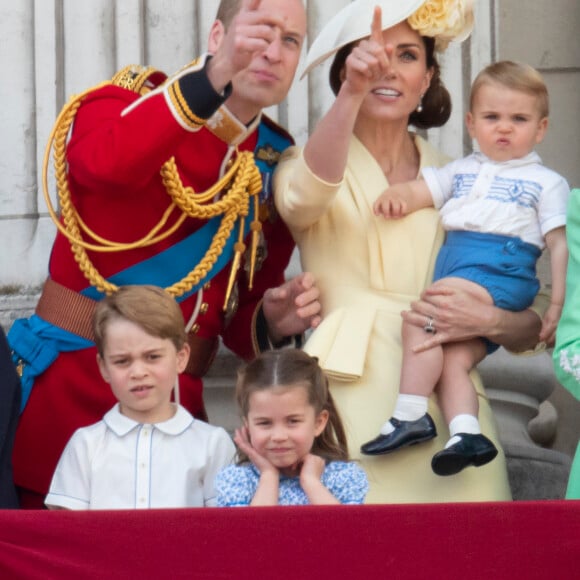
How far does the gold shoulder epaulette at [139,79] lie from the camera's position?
3.92 meters

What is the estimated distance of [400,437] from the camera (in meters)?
3.63

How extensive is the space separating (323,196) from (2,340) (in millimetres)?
680

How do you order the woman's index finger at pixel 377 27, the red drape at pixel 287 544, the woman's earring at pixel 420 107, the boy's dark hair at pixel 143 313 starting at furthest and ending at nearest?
the woman's earring at pixel 420 107 < the woman's index finger at pixel 377 27 < the boy's dark hair at pixel 143 313 < the red drape at pixel 287 544

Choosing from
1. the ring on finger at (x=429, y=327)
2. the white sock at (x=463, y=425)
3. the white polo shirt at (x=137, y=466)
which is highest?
the ring on finger at (x=429, y=327)

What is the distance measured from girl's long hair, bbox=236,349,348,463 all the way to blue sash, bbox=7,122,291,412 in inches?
16.0

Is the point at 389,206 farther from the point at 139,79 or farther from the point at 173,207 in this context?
the point at 139,79

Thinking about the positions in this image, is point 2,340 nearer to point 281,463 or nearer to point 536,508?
point 281,463

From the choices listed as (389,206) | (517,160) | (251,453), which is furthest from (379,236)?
(251,453)

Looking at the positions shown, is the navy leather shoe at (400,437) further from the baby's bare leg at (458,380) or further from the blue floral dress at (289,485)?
the blue floral dress at (289,485)

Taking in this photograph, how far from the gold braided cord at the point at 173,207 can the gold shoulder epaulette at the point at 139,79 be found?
2.5 inches

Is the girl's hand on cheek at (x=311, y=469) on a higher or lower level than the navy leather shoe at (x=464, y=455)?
higher

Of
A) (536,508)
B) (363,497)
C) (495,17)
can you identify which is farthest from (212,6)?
(536,508)

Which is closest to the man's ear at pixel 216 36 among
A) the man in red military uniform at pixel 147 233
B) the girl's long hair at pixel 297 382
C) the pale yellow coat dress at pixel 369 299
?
the man in red military uniform at pixel 147 233

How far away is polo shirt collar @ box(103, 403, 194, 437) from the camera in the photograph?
3.57 meters
